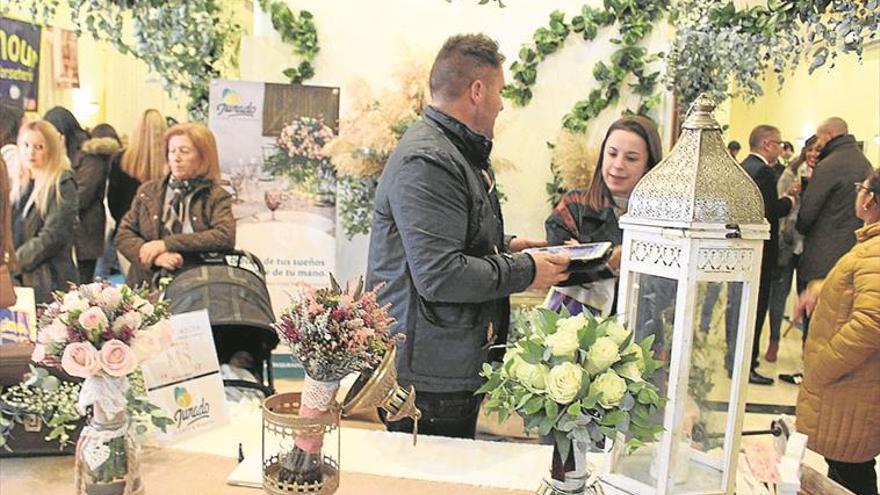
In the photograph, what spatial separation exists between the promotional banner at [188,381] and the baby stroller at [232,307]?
80 centimetres

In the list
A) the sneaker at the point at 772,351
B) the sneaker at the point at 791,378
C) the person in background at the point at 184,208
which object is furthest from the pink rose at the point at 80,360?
the sneaker at the point at 772,351

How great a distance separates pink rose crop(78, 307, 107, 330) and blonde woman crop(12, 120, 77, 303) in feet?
9.63

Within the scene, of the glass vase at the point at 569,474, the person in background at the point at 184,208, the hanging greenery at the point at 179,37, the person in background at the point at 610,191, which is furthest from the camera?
the hanging greenery at the point at 179,37

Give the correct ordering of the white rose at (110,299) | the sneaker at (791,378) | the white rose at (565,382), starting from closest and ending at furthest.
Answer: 1. the white rose at (565,382)
2. the white rose at (110,299)
3. the sneaker at (791,378)

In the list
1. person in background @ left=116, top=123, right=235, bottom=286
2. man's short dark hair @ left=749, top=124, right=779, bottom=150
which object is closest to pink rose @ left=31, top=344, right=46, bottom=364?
Answer: person in background @ left=116, top=123, right=235, bottom=286

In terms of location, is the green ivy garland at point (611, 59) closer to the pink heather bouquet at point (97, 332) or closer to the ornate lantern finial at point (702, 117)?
the ornate lantern finial at point (702, 117)

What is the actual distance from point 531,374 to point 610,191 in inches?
58.4

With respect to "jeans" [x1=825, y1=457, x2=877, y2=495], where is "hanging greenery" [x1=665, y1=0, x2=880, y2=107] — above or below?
above

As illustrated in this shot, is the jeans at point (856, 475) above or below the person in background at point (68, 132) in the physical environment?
below

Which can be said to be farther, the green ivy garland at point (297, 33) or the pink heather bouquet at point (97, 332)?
the green ivy garland at point (297, 33)

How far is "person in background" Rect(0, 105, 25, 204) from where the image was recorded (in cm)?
411

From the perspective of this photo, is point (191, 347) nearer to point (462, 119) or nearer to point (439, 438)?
point (439, 438)

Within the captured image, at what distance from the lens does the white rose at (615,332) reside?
1.27 metres

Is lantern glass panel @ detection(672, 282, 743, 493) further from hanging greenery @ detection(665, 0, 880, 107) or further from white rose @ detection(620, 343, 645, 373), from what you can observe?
hanging greenery @ detection(665, 0, 880, 107)
